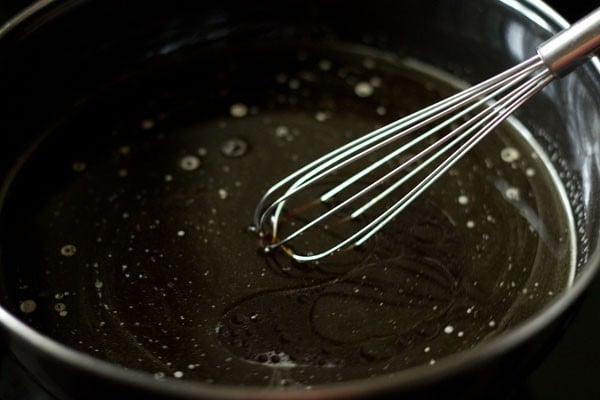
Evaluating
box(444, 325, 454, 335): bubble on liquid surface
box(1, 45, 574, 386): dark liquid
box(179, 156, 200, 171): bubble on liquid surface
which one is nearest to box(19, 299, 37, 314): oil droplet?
box(1, 45, 574, 386): dark liquid

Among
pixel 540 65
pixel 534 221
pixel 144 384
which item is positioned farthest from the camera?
pixel 534 221

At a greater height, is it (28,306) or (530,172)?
(530,172)

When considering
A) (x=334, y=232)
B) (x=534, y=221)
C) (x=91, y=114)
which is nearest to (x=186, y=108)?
(x=91, y=114)

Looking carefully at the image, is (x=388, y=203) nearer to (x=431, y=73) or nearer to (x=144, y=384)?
(x=431, y=73)

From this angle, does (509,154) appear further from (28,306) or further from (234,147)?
(28,306)

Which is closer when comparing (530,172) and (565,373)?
(565,373)

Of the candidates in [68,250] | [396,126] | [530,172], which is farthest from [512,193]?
[68,250]

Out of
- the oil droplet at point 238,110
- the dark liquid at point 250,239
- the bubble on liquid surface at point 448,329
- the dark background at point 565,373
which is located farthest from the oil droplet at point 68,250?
the bubble on liquid surface at point 448,329
